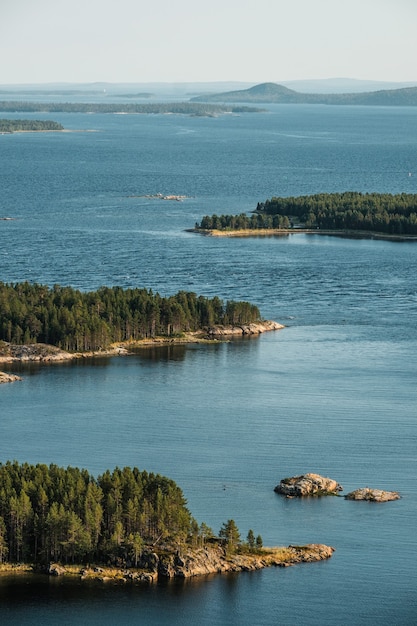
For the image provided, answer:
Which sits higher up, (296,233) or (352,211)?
(352,211)

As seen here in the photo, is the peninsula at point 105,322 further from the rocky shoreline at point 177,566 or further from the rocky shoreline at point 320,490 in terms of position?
the rocky shoreline at point 177,566

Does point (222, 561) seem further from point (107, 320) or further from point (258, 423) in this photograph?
point (107, 320)

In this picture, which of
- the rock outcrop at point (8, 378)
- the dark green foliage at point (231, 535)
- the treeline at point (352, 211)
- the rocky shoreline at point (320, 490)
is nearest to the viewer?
the dark green foliage at point (231, 535)

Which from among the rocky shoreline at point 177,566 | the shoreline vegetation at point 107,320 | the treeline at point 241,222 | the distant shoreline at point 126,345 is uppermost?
the treeline at point 241,222

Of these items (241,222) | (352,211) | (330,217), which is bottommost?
(241,222)

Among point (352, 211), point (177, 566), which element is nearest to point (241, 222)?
point (352, 211)

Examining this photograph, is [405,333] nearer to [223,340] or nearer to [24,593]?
[223,340]

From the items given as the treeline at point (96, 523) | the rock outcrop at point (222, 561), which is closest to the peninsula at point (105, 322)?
the treeline at point (96, 523)

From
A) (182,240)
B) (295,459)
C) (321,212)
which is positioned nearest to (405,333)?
(295,459)
